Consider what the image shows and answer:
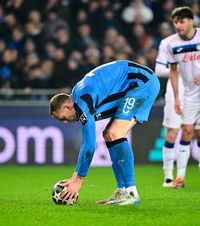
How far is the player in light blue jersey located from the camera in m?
7.63

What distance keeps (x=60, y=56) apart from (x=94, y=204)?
7.11 metres

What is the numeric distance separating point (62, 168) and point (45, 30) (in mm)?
3516

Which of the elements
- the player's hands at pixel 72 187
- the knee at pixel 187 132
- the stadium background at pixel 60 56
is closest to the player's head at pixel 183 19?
the knee at pixel 187 132

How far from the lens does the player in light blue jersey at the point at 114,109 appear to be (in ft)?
25.0

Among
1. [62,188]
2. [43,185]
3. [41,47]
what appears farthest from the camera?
[41,47]

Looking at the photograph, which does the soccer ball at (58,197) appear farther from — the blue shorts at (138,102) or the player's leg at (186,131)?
the player's leg at (186,131)

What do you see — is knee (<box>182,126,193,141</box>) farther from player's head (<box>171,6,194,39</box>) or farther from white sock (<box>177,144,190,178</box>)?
player's head (<box>171,6,194,39</box>)

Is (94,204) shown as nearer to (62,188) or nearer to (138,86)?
(62,188)

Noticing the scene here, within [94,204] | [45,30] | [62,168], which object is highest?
[45,30]

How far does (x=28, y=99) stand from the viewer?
13922 mm

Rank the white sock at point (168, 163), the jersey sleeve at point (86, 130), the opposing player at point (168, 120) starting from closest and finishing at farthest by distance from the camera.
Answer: the jersey sleeve at point (86, 130) → the opposing player at point (168, 120) → the white sock at point (168, 163)

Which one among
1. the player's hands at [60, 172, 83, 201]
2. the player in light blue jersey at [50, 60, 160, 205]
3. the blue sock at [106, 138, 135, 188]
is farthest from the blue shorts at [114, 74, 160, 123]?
the player's hands at [60, 172, 83, 201]

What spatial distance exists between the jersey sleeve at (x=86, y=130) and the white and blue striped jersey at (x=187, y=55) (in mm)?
3047

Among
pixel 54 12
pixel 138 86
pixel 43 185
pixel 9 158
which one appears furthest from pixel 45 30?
pixel 138 86
